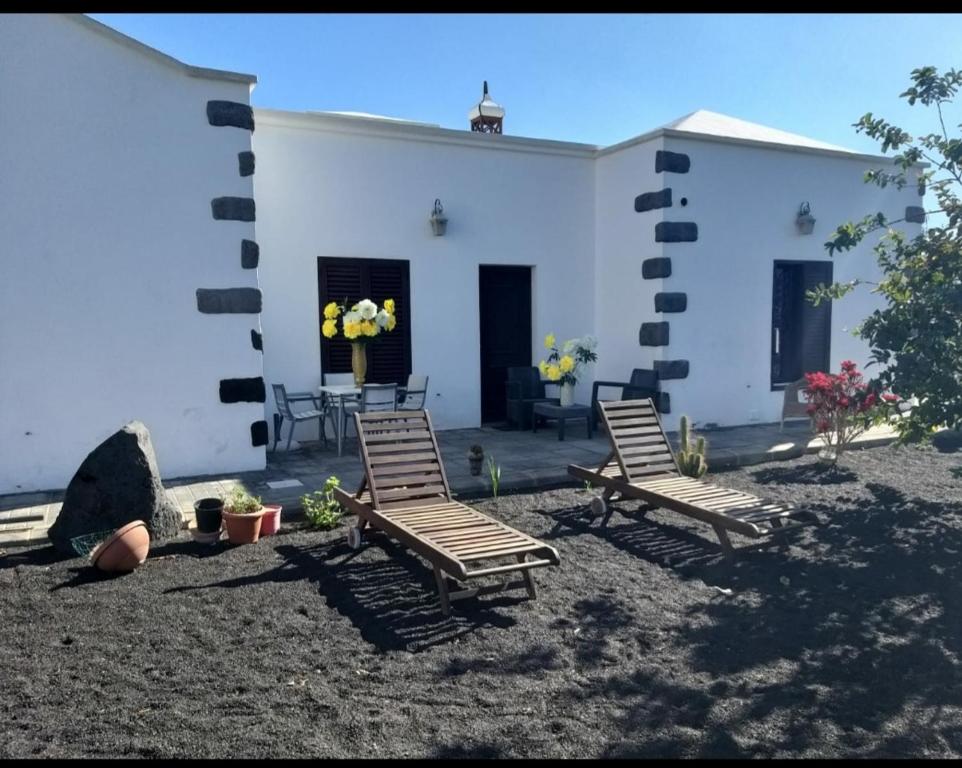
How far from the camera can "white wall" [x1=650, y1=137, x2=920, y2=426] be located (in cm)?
870

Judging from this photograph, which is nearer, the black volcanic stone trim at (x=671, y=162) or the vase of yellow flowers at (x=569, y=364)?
the vase of yellow flowers at (x=569, y=364)

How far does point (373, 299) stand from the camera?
8484 mm

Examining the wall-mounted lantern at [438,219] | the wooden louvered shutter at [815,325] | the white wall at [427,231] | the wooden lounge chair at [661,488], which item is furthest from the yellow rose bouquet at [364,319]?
the wooden louvered shutter at [815,325]

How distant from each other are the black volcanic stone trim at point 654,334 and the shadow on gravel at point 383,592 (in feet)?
15.5

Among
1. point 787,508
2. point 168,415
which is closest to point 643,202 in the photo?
point 787,508

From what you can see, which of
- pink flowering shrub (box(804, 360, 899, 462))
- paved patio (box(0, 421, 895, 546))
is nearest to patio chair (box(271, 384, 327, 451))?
paved patio (box(0, 421, 895, 546))

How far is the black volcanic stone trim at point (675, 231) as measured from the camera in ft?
27.8

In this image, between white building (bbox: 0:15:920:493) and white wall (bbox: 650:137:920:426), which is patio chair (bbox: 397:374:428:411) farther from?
white wall (bbox: 650:137:920:426)

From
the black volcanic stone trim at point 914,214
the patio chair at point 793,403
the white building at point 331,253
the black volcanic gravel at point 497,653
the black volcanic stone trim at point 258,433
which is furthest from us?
the black volcanic stone trim at point 914,214

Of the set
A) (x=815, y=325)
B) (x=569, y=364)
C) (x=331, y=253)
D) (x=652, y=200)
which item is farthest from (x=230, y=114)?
(x=815, y=325)

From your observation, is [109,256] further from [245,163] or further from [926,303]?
[926,303]

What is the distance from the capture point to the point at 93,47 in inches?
244

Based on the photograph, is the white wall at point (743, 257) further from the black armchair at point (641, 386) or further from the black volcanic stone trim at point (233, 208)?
the black volcanic stone trim at point (233, 208)

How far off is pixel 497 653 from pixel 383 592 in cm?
98
